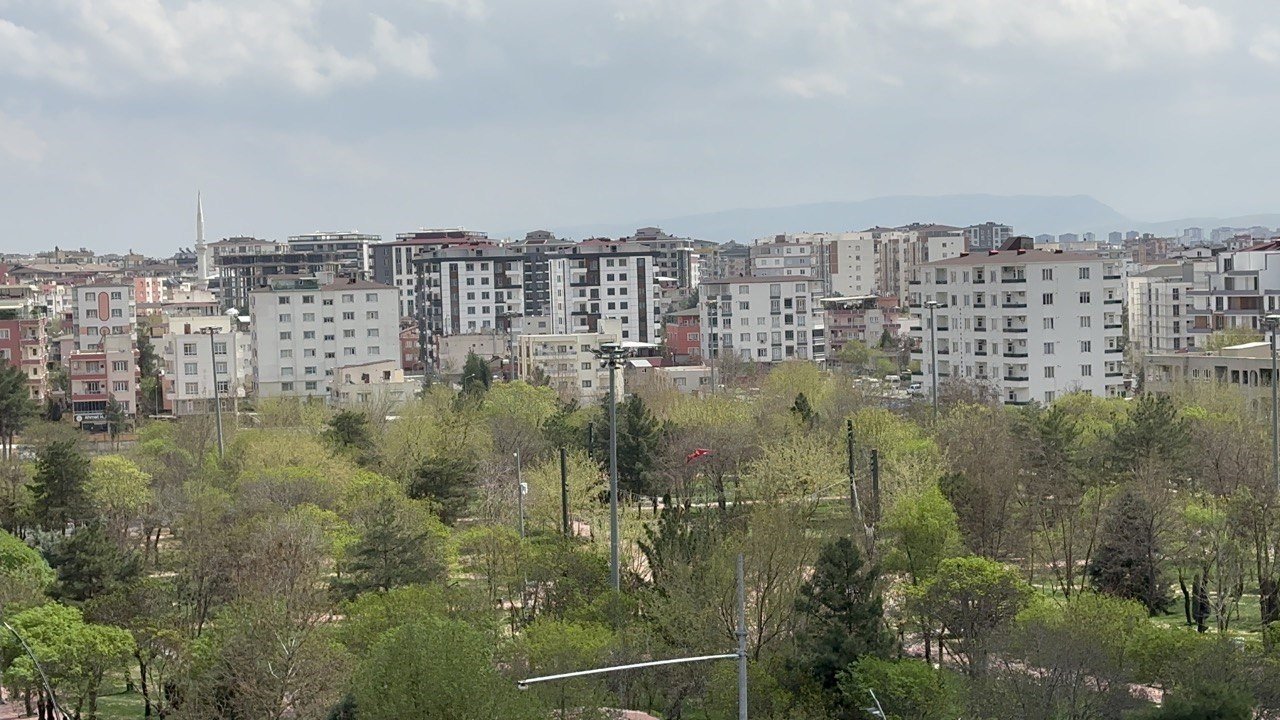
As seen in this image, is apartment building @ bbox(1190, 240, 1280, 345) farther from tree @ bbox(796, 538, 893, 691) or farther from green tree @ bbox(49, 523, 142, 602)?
green tree @ bbox(49, 523, 142, 602)

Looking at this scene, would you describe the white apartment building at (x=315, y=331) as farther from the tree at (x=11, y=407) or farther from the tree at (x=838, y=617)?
the tree at (x=838, y=617)

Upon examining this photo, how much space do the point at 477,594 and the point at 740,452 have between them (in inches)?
771

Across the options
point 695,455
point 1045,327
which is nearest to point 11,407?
point 695,455

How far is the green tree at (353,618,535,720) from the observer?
1883 cm

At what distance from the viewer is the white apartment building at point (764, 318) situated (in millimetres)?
93250

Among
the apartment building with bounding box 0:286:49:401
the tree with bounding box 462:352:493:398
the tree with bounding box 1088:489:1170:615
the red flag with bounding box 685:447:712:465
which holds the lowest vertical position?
the tree with bounding box 1088:489:1170:615

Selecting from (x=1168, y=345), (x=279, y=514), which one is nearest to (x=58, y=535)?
(x=279, y=514)

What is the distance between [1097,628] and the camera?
23156mm

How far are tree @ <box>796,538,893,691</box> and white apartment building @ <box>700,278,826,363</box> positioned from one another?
69.3m

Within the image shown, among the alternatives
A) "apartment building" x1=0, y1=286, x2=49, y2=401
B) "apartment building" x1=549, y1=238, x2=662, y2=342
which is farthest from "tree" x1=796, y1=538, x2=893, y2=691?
"apartment building" x1=549, y1=238, x2=662, y2=342

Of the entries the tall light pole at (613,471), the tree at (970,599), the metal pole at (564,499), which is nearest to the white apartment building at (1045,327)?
the metal pole at (564,499)

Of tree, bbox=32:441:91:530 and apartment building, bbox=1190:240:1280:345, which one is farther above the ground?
apartment building, bbox=1190:240:1280:345

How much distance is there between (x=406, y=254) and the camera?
12512 centimetres

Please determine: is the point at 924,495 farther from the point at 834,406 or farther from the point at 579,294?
the point at 579,294
